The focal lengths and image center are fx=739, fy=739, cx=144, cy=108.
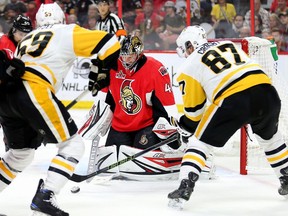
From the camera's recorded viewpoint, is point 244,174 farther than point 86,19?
No

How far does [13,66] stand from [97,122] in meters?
1.28

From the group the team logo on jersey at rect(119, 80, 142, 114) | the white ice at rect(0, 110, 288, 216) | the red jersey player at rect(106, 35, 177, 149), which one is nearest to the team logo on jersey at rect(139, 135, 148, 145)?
the red jersey player at rect(106, 35, 177, 149)

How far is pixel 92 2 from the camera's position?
771 centimetres

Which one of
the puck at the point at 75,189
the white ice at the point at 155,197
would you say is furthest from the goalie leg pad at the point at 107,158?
the puck at the point at 75,189

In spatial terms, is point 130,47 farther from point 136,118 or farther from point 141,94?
point 136,118

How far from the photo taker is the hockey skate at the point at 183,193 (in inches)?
137

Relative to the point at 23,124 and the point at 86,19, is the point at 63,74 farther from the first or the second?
the point at 86,19

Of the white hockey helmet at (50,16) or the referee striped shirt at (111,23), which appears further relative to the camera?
the referee striped shirt at (111,23)

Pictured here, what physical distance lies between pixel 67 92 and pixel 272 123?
3964 mm

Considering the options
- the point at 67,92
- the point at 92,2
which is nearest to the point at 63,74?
the point at 67,92

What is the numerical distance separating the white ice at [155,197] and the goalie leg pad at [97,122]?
0.24 metres

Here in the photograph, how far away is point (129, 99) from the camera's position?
432 cm

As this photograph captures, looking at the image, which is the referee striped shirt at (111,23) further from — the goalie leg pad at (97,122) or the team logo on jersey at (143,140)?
the team logo on jersey at (143,140)

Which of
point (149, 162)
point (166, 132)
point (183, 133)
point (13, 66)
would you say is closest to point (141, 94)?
point (166, 132)
